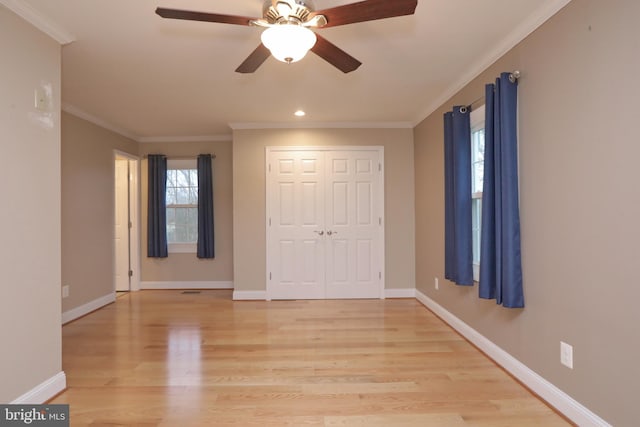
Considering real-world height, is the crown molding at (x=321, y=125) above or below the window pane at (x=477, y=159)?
above

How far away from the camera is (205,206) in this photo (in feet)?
17.7

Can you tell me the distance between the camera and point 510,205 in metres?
2.36

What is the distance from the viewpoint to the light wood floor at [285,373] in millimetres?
2076

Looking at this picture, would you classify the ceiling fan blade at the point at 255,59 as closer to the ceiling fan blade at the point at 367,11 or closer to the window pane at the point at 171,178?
the ceiling fan blade at the point at 367,11

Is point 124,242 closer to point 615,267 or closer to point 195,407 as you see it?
point 195,407

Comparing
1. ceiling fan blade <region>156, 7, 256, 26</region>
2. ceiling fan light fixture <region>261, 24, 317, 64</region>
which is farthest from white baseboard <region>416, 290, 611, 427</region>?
ceiling fan blade <region>156, 7, 256, 26</region>

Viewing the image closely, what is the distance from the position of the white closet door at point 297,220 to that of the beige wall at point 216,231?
1.13 m

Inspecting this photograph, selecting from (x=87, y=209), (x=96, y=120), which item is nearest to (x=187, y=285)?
(x=87, y=209)

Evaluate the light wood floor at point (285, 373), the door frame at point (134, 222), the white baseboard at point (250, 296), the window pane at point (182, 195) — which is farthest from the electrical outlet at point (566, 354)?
the door frame at point (134, 222)

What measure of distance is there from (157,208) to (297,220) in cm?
228

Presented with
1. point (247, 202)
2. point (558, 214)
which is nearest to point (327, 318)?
point (247, 202)

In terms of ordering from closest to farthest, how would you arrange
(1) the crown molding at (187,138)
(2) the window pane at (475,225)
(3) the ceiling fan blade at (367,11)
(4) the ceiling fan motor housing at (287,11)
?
(3) the ceiling fan blade at (367,11)
(4) the ceiling fan motor housing at (287,11)
(2) the window pane at (475,225)
(1) the crown molding at (187,138)

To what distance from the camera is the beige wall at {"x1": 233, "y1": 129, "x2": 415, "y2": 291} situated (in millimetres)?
4816

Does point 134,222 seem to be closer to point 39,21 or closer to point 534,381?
point 39,21
